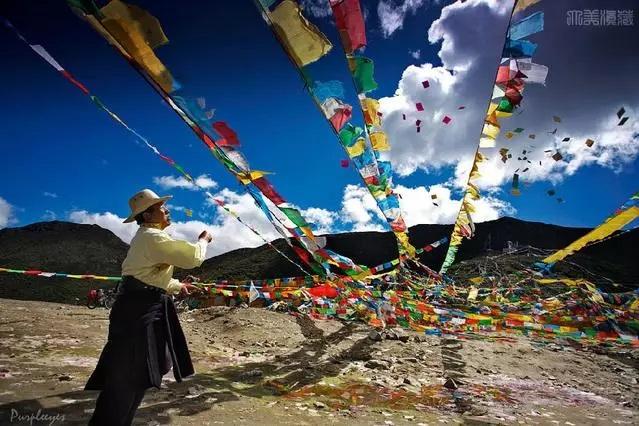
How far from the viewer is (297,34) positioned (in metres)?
3.48

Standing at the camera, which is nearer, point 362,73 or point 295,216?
point 362,73

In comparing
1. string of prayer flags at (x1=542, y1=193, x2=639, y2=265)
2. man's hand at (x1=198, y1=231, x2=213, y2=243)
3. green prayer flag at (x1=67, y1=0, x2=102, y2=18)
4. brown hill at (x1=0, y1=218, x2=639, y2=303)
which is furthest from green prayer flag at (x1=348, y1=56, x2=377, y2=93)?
brown hill at (x1=0, y1=218, x2=639, y2=303)

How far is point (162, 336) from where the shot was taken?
105 inches

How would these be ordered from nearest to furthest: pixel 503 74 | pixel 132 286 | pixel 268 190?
pixel 132 286 → pixel 268 190 → pixel 503 74

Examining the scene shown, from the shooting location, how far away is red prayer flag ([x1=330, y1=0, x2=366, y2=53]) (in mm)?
3646

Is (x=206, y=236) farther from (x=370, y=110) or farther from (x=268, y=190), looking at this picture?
(x=370, y=110)

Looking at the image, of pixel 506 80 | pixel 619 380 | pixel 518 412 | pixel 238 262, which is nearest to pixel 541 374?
pixel 619 380

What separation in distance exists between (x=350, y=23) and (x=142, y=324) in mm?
3342

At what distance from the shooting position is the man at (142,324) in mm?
2383

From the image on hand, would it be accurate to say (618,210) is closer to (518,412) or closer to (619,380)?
(619,380)

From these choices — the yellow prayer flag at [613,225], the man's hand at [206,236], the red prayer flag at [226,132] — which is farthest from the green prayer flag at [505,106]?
the man's hand at [206,236]

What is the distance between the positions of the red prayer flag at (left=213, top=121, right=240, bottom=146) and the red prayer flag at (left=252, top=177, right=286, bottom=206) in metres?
0.64

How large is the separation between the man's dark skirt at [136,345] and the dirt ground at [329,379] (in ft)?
2.51

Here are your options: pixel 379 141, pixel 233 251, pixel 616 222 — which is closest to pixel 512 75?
pixel 379 141
